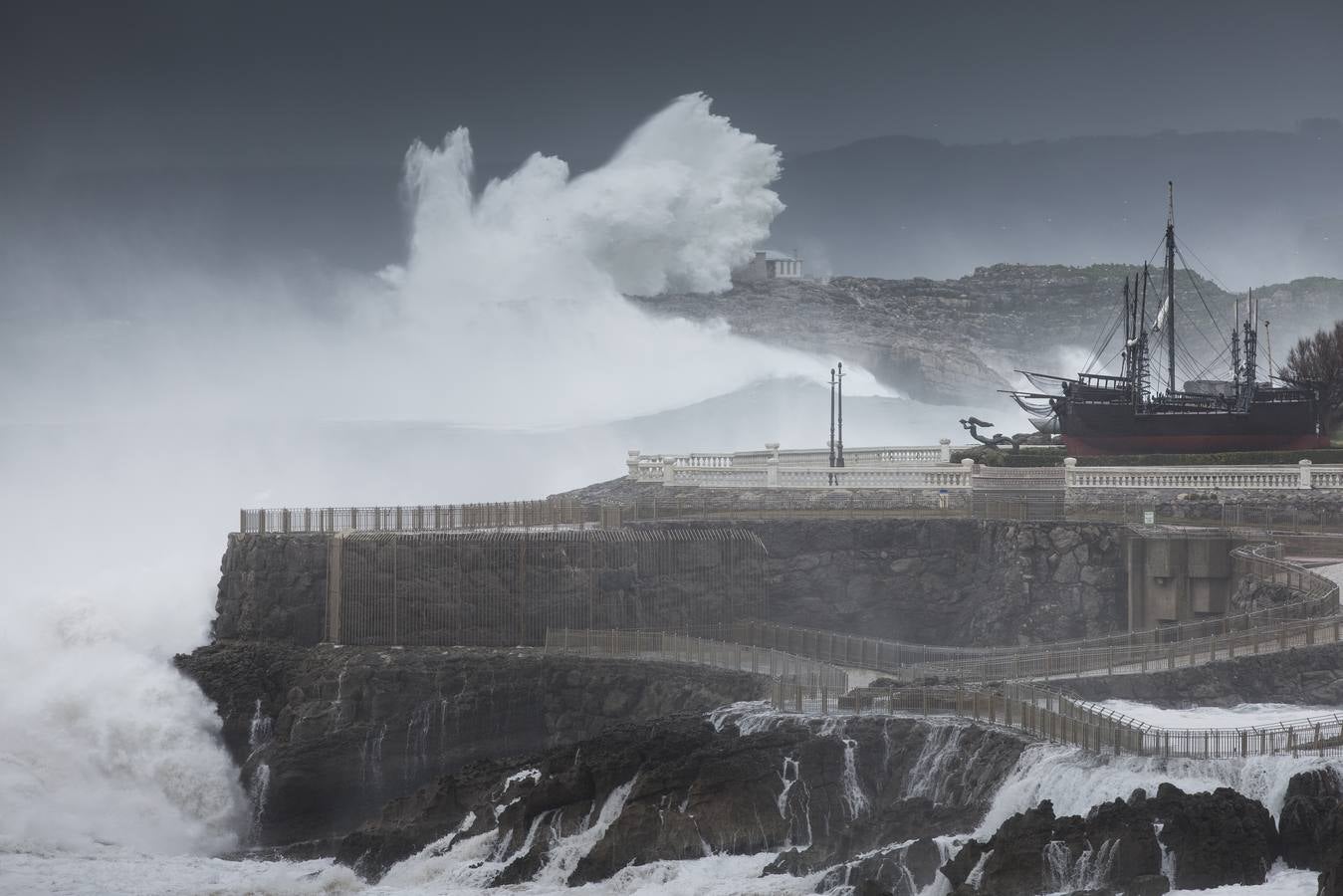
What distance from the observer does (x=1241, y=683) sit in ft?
124

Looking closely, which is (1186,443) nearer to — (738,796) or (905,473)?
(905,473)

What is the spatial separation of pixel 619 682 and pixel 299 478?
158 ft

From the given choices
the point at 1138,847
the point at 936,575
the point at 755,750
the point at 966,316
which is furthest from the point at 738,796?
the point at 966,316

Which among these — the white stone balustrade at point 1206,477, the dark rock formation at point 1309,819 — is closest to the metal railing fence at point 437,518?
the white stone balustrade at point 1206,477

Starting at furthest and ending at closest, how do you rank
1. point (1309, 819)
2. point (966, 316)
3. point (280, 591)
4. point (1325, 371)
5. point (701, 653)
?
point (966, 316), point (1325, 371), point (280, 591), point (701, 653), point (1309, 819)

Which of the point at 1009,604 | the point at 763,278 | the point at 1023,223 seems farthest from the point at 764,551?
the point at 1023,223

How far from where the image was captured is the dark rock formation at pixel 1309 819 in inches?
1133

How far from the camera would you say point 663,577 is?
50281mm

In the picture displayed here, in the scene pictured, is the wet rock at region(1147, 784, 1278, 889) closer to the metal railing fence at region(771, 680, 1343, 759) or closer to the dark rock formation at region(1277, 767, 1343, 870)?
the dark rock formation at region(1277, 767, 1343, 870)

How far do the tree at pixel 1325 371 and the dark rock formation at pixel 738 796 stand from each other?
3345cm

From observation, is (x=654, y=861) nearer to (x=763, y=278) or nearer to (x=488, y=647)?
(x=488, y=647)

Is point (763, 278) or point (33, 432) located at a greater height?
point (763, 278)

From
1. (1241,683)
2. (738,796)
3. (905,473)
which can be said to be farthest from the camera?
(905,473)

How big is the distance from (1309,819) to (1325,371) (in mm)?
50339
